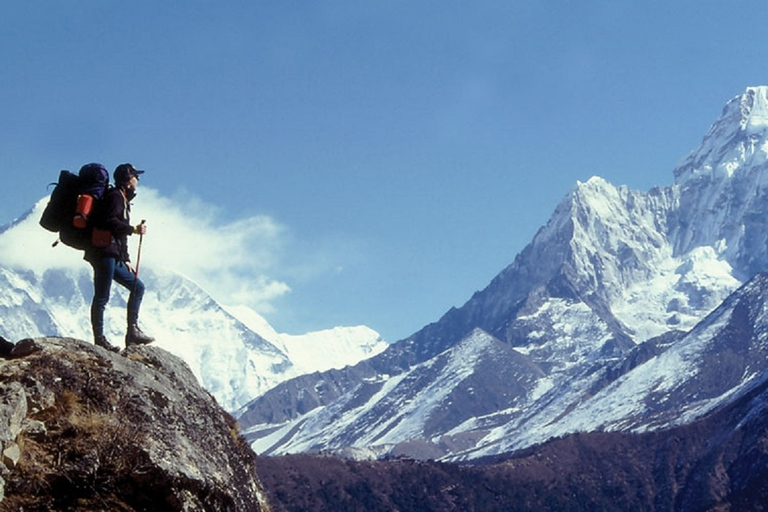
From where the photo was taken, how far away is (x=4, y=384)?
15.8 m

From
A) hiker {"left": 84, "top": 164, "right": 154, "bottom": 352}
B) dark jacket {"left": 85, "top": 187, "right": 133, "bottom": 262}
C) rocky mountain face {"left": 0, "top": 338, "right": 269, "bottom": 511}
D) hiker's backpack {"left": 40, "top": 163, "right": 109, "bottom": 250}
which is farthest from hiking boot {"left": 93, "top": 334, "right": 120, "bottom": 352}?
hiker's backpack {"left": 40, "top": 163, "right": 109, "bottom": 250}

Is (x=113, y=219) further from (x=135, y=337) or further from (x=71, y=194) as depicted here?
(x=135, y=337)

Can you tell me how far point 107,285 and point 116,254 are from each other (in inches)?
21.7

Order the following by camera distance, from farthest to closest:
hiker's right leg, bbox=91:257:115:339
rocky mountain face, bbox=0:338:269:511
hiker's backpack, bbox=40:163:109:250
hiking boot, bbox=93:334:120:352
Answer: hiker's right leg, bbox=91:257:115:339 → hiking boot, bbox=93:334:120:352 → hiker's backpack, bbox=40:163:109:250 → rocky mountain face, bbox=0:338:269:511

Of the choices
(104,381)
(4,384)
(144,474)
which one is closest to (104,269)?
(104,381)

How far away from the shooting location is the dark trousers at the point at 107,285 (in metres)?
19.8

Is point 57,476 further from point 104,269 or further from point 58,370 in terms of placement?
point 104,269

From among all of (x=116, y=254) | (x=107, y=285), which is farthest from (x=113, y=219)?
(x=107, y=285)

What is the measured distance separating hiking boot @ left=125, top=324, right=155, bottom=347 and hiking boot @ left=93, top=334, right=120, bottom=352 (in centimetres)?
50

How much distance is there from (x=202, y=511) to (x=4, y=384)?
3.09 m

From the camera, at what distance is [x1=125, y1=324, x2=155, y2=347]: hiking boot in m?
20.8

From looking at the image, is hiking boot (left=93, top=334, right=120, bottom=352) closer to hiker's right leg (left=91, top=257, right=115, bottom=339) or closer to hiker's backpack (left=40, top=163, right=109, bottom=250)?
hiker's right leg (left=91, top=257, right=115, bottom=339)

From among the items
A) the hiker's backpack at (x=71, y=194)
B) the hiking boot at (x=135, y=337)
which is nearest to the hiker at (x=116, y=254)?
the hiking boot at (x=135, y=337)

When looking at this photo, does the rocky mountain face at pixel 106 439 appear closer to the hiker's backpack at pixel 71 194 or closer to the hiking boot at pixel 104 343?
the hiking boot at pixel 104 343
